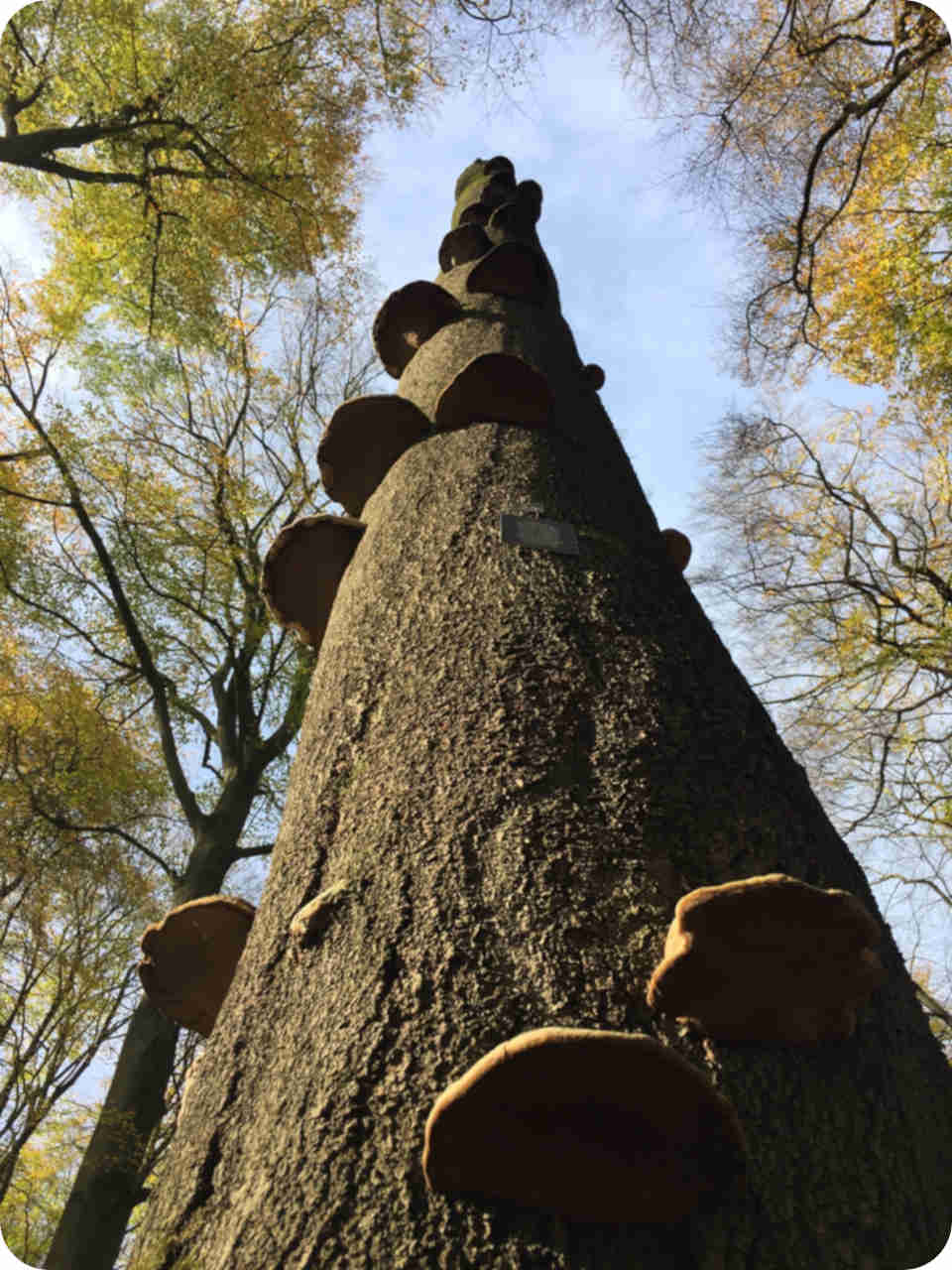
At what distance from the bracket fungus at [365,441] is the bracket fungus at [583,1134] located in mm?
2318

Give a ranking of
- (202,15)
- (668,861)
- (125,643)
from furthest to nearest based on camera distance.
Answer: (125,643) → (202,15) → (668,861)

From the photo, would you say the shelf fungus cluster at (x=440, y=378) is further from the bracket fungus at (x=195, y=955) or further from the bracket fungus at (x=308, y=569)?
the bracket fungus at (x=195, y=955)

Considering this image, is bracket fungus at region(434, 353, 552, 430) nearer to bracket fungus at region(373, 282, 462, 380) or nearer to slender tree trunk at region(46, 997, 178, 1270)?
bracket fungus at region(373, 282, 462, 380)

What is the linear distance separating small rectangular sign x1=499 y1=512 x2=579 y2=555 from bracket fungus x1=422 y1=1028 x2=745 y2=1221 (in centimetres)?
144

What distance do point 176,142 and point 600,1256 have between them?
851 cm

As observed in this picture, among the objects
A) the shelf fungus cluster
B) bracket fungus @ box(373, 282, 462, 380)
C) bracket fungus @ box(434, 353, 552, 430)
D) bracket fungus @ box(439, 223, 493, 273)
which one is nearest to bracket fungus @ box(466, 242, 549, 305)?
the shelf fungus cluster

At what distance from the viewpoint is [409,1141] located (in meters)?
1.05

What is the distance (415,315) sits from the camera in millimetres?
3828

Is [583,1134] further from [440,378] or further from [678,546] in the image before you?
[440,378]

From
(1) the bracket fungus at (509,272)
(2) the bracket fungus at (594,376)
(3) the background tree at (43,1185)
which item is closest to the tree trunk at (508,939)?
(2) the bracket fungus at (594,376)

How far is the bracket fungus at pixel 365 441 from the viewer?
9.52ft

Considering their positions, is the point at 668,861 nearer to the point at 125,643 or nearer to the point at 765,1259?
the point at 765,1259

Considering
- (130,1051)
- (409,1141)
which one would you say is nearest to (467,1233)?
(409,1141)

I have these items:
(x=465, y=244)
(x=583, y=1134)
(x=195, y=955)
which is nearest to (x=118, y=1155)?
(x=195, y=955)
